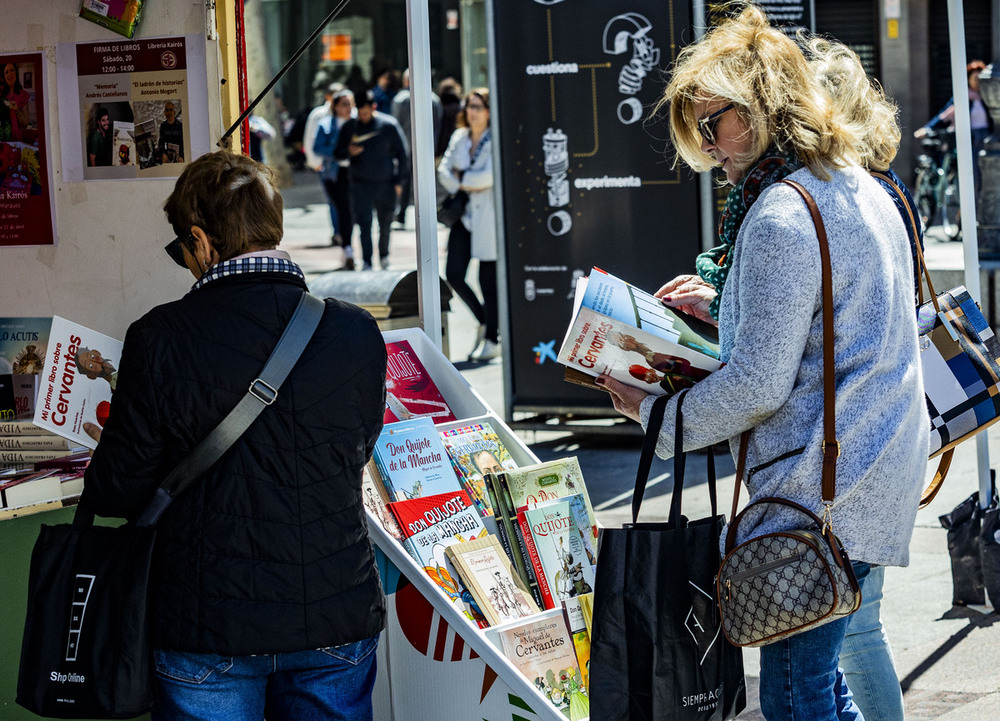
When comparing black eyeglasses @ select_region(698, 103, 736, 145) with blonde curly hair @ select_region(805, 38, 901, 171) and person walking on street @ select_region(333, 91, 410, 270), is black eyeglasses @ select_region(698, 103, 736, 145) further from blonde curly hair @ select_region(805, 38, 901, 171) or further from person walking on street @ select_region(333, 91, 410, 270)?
person walking on street @ select_region(333, 91, 410, 270)

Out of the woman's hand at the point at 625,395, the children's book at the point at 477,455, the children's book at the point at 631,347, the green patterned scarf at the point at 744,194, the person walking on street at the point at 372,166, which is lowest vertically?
the children's book at the point at 477,455

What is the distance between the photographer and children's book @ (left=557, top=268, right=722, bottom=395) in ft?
8.29

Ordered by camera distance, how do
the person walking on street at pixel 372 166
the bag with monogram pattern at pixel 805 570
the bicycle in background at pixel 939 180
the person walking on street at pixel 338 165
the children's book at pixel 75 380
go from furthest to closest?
→ the bicycle in background at pixel 939 180 → the person walking on street at pixel 338 165 → the person walking on street at pixel 372 166 → the children's book at pixel 75 380 → the bag with monogram pattern at pixel 805 570

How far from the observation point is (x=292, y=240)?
55.7 ft

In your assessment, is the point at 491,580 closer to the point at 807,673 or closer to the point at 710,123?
the point at 807,673

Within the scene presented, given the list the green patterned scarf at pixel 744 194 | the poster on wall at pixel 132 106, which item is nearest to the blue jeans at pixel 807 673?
the green patterned scarf at pixel 744 194

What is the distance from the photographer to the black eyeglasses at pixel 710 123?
7.88ft

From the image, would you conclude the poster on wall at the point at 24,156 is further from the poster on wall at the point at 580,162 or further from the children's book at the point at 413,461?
the poster on wall at the point at 580,162

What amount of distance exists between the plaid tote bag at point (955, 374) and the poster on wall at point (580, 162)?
3022 mm

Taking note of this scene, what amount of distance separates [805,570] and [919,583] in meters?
2.86

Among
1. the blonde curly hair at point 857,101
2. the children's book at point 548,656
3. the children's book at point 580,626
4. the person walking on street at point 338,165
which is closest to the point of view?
the blonde curly hair at point 857,101

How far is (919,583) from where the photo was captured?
16.0 ft

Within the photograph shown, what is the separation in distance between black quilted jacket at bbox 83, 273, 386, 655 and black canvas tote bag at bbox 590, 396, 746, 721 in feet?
1.71

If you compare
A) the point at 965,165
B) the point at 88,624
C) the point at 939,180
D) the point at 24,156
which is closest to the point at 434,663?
the point at 88,624
